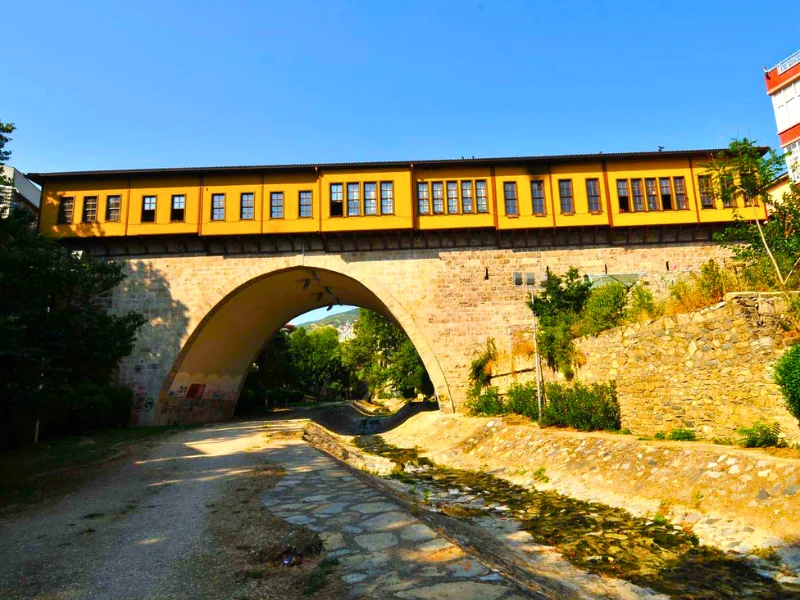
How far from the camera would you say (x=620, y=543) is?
6816 mm

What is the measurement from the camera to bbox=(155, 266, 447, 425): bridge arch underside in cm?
2567

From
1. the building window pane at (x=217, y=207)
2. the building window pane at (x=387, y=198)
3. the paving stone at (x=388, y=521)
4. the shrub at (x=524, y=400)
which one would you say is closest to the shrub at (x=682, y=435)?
the shrub at (x=524, y=400)

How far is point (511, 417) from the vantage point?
56.9ft

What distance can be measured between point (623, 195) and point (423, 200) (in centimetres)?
1075

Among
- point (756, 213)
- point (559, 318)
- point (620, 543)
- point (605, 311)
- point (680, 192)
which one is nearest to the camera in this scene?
point (620, 543)

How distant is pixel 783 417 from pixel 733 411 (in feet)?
3.42

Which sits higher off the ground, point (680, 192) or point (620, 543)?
point (680, 192)

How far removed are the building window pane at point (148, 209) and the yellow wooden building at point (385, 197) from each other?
0.05 metres

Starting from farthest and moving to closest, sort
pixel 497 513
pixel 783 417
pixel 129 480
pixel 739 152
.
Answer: pixel 739 152 < pixel 129 480 < pixel 497 513 < pixel 783 417

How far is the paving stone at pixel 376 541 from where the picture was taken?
4.46 meters

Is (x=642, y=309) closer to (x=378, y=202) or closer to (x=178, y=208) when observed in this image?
(x=378, y=202)

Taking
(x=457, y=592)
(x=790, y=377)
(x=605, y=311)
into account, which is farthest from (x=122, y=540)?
(x=605, y=311)

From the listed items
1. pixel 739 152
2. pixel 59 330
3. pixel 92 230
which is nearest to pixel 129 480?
pixel 59 330

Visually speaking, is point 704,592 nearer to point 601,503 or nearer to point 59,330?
point 601,503
